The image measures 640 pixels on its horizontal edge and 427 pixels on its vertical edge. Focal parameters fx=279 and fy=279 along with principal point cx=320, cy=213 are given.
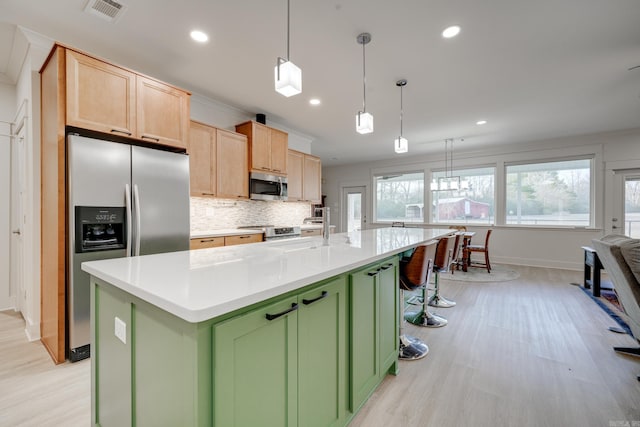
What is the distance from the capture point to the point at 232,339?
2.86 feet

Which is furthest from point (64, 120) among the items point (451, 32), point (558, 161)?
point (558, 161)

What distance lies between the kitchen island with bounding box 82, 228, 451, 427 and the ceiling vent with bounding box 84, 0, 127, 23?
1.97 meters

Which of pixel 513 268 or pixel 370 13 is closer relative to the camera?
pixel 370 13

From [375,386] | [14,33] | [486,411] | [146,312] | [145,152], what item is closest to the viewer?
[146,312]

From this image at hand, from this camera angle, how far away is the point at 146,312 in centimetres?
101

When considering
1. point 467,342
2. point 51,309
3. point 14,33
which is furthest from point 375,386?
point 14,33

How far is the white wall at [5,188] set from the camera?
3174 millimetres

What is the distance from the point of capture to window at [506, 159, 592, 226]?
18.7ft

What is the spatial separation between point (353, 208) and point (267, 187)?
4.81 metres

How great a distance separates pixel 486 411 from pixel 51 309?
10.7 feet

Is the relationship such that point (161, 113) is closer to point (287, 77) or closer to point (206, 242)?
point (206, 242)

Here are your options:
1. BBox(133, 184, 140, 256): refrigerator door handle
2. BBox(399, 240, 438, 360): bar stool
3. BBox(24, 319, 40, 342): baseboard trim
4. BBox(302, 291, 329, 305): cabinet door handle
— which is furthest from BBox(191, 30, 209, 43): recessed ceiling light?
BBox(24, 319, 40, 342): baseboard trim

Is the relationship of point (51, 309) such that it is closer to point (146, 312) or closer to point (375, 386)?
point (146, 312)

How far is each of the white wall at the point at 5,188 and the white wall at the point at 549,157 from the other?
24.9 ft
